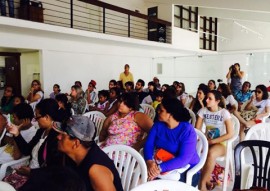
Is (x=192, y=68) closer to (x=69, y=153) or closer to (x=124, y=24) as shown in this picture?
(x=124, y=24)

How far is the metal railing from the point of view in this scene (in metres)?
7.93

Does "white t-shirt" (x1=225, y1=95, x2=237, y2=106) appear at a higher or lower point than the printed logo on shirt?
higher

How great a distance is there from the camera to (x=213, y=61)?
10273mm

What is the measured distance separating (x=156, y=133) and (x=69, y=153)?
1.03 metres

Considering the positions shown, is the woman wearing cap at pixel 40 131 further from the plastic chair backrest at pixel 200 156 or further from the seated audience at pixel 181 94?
the seated audience at pixel 181 94

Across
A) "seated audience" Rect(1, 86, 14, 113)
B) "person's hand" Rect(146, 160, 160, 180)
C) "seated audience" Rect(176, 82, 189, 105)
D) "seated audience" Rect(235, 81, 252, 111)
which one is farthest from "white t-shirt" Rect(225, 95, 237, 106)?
"seated audience" Rect(1, 86, 14, 113)

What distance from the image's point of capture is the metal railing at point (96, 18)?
7930mm

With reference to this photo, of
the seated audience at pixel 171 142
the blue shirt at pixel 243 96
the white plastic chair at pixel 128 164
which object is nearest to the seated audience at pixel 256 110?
the blue shirt at pixel 243 96

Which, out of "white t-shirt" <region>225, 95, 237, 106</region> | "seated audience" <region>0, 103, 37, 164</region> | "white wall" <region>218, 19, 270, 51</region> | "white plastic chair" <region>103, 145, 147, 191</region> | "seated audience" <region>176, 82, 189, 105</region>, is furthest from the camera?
"white wall" <region>218, 19, 270, 51</region>

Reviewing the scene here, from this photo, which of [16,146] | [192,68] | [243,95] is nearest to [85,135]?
[16,146]

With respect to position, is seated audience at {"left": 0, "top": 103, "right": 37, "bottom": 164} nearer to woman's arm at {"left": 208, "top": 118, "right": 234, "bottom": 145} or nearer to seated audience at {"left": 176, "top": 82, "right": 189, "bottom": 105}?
woman's arm at {"left": 208, "top": 118, "right": 234, "bottom": 145}

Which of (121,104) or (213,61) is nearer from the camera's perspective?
(121,104)

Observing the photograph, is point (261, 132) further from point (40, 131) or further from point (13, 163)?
point (13, 163)

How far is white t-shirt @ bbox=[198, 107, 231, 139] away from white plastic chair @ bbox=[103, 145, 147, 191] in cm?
141
